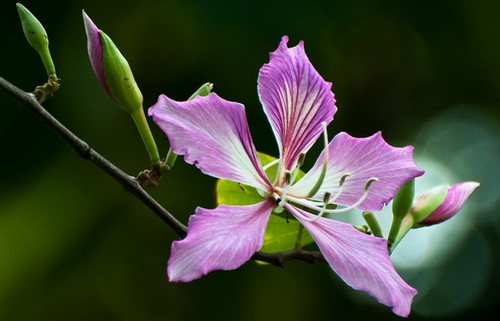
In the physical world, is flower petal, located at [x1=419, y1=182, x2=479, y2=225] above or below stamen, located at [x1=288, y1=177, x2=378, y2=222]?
below

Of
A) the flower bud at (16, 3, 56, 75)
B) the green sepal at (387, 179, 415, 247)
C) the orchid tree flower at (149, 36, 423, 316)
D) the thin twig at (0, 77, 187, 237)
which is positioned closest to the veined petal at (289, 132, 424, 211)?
the orchid tree flower at (149, 36, 423, 316)

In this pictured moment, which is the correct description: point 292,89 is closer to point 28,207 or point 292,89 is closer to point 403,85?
point 28,207

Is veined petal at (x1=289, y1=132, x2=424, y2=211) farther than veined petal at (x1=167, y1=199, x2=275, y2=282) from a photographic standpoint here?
Yes

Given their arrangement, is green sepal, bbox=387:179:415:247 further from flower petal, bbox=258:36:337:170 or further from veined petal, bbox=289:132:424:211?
flower petal, bbox=258:36:337:170

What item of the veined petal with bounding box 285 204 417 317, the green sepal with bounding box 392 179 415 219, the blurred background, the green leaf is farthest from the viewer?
the blurred background

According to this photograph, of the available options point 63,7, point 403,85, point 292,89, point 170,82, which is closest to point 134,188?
point 292,89

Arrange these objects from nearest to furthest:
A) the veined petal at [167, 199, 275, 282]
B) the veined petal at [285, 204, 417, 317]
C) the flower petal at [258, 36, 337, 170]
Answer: the veined petal at [167, 199, 275, 282] < the veined petal at [285, 204, 417, 317] < the flower petal at [258, 36, 337, 170]
